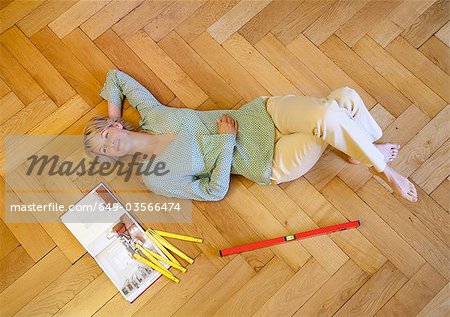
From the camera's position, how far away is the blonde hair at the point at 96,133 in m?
1.18

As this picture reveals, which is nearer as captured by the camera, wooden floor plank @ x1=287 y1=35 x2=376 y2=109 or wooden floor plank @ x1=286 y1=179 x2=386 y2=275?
wooden floor plank @ x1=286 y1=179 x2=386 y2=275

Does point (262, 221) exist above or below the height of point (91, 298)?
below

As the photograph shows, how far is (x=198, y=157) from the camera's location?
120cm

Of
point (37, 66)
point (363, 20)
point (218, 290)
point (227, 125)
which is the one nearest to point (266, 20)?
point (363, 20)

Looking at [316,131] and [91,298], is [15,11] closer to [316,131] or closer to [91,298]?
[91,298]

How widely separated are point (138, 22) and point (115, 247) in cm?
74

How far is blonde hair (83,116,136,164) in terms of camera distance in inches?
46.3

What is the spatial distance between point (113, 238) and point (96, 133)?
302 mm

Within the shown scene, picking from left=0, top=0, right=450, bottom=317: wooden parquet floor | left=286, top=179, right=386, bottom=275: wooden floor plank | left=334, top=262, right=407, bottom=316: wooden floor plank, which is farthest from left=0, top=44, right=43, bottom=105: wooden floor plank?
left=334, top=262, right=407, bottom=316: wooden floor plank

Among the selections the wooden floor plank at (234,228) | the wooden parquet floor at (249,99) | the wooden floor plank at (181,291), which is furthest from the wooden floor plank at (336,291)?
the wooden floor plank at (181,291)

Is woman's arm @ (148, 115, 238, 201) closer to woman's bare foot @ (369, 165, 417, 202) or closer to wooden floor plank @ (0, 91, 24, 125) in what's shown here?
Result: woman's bare foot @ (369, 165, 417, 202)

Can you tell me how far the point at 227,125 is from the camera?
1.22m

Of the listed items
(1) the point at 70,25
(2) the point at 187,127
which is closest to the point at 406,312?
(2) the point at 187,127

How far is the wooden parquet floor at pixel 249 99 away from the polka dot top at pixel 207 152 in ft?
0.27
